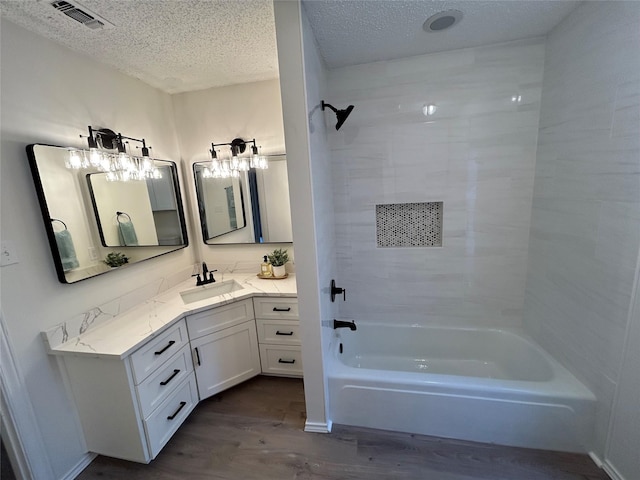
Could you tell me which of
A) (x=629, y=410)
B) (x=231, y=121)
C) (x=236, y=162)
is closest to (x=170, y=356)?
(x=236, y=162)

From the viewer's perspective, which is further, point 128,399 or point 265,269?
point 265,269

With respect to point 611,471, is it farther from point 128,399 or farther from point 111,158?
point 111,158

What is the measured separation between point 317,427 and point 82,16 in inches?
101

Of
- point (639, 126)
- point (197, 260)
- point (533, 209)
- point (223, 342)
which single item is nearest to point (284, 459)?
point (223, 342)

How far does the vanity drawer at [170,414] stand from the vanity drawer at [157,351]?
249 millimetres

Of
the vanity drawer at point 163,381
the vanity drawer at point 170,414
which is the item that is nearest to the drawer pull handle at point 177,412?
the vanity drawer at point 170,414

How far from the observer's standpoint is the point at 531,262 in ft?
6.11

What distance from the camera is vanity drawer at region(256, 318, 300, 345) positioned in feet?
6.40

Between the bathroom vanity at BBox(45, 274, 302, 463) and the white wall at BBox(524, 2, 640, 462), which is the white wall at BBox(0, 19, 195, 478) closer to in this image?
the bathroom vanity at BBox(45, 274, 302, 463)

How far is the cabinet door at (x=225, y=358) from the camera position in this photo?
5.97ft

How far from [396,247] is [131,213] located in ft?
6.47

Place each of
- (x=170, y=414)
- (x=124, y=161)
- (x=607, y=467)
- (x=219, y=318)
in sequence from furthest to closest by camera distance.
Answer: (x=219, y=318) → (x=124, y=161) → (x=170, y=414) → (x=607, y=467)

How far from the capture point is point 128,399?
1.34 m

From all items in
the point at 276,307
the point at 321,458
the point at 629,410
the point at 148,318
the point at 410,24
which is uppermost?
the point at 410,24
